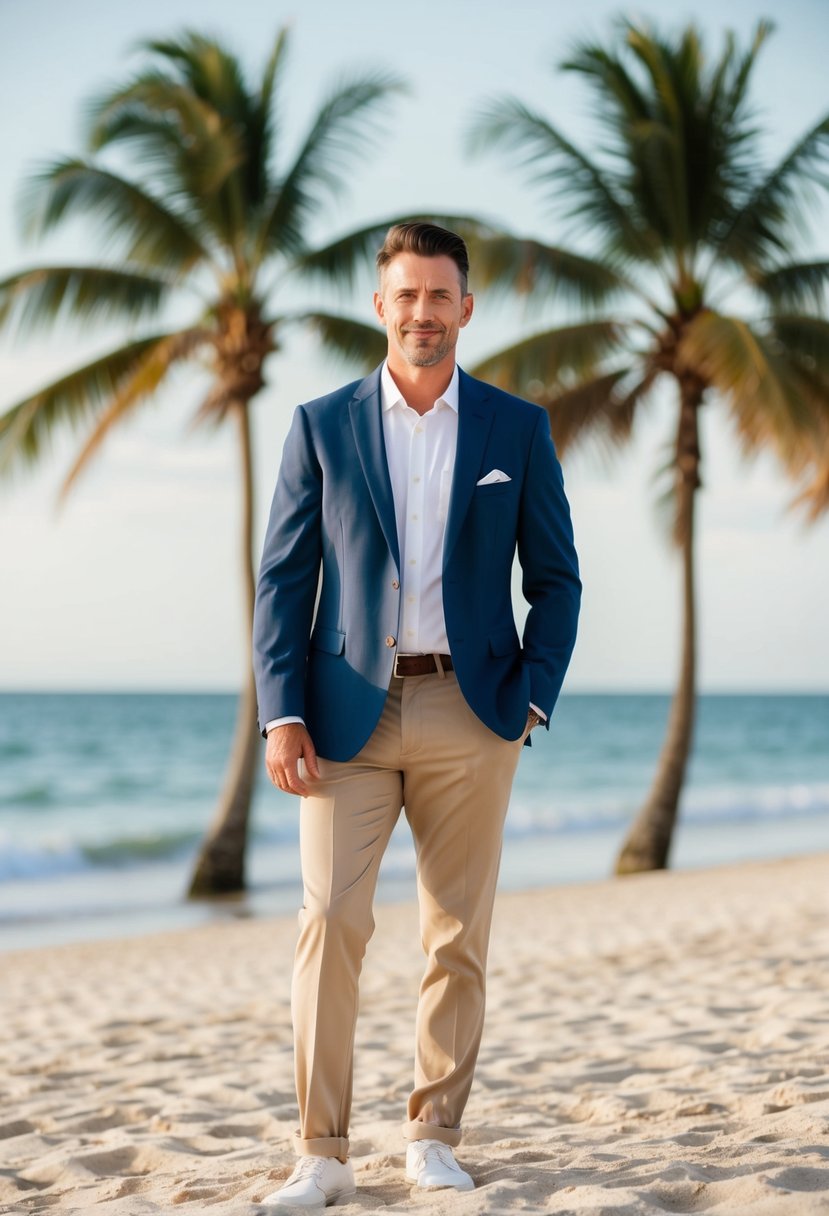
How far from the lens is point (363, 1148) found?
331 centimetres

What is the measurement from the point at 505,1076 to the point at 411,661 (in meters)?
2.00

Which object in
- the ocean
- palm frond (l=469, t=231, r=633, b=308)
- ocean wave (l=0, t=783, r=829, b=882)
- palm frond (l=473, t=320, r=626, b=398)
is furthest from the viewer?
ocean wave (l=0, t=783, r=829, b=882)

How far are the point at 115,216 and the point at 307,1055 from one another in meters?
10.5

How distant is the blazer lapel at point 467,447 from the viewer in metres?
2.71

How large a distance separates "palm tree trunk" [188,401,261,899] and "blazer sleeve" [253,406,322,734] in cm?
887

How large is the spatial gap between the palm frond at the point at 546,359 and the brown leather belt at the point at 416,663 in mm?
8937

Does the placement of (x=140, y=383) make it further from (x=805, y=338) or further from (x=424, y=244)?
(x=424, y=244)

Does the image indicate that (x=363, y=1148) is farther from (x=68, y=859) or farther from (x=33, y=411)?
(x=68, y=859)

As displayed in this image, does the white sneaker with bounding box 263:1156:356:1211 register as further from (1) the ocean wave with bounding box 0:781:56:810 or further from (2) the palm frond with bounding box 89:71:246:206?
(1) the ocean wave with bounding box 0:781:56:810

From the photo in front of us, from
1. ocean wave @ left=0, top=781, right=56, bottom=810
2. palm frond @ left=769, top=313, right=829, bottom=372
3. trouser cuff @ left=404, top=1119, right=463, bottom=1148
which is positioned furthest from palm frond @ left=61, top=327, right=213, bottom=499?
ocean wave @ left=0, top=781, right=56, bottom=810

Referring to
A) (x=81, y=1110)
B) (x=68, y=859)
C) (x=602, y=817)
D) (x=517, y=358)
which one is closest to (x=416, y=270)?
(x=81, y=1110)

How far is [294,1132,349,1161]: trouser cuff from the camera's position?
2.60m

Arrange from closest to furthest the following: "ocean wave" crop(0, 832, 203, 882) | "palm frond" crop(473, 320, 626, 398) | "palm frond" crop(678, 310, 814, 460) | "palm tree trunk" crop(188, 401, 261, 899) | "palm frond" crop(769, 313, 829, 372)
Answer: "palm frond" crop(678, 310, 814, 460)
"palm frond" crop(769, 313, 829, 372)
"palm frond" crop(473, 320, 626, 398)
"palm tree trunk" crop(188, 401, 261, 899)
"ocean wave" crop(0, 832, 203, 882)

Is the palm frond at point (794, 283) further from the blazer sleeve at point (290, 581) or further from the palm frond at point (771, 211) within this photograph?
the blazer sleeve at point (290, 581)
